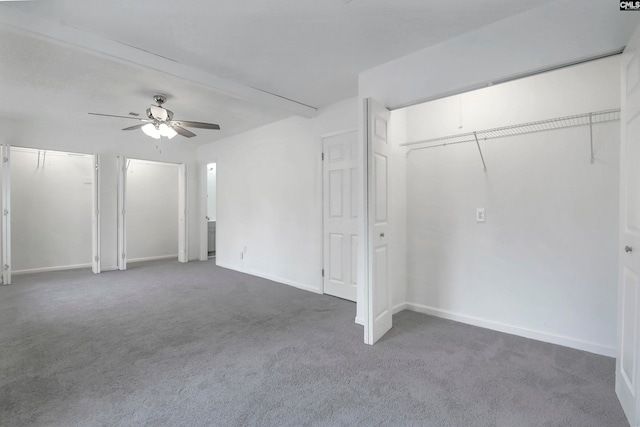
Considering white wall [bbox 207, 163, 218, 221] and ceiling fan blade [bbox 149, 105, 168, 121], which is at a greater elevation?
→ ceiling fan blade [bbox 149, 105, 168, 121]

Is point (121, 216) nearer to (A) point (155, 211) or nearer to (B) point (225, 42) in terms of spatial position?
(A) point (155, 211)

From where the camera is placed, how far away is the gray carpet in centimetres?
167

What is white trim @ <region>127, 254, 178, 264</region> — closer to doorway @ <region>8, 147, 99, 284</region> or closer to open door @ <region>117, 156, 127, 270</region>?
doorway @ <region>8, 147, 99, 284</region>

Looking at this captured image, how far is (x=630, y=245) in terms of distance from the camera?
1.62m

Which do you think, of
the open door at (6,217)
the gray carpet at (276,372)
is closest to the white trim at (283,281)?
the gray carpet at (276,372)

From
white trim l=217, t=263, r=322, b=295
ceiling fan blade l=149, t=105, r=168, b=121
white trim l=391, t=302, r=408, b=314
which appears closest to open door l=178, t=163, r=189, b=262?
white trim l=217, t=263, r=322, b=295

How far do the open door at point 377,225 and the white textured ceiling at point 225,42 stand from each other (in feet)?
1.91

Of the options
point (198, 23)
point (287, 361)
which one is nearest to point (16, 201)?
point (198, 23)

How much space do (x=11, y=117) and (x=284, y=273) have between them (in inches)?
182

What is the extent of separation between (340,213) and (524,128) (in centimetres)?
209

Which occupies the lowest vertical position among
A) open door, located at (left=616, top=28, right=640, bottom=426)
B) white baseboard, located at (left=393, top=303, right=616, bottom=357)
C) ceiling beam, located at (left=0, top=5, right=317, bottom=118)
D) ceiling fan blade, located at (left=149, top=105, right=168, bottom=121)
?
white baseboard, located at (left=393, top=303, right=616, bottom=357)

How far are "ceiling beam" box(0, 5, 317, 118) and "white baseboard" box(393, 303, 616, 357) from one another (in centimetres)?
290

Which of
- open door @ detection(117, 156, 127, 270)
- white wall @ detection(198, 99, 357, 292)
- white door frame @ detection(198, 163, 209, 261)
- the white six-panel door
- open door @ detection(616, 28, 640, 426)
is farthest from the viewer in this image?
white door frame @ detection(198, 163, 209, 261)

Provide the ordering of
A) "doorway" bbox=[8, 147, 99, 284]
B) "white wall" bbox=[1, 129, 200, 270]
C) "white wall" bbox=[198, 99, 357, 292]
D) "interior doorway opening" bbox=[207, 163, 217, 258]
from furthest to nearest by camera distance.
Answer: "interior doorway opening" bbox=[207, 163, 217, 258], "doorway" bbox=[8, 147, 99, 284], "white wall" bbox=[1, 129, 200, 270], "white wall" bbox=[198, 99, 357, 292]
